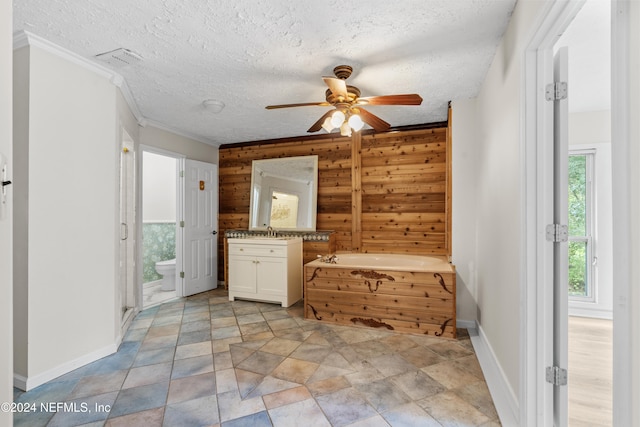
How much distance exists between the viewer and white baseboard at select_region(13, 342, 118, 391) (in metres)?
2.05

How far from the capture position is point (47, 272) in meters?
2.15

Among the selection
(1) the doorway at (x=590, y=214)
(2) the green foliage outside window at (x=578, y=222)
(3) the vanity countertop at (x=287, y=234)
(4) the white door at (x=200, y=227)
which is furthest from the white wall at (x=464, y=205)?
(4) the white door at (x=200, y=227)

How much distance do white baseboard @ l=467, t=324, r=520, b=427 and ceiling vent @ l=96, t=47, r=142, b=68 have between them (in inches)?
135

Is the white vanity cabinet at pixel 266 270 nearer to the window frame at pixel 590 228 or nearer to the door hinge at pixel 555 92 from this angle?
the door hinge at pixel 555 92

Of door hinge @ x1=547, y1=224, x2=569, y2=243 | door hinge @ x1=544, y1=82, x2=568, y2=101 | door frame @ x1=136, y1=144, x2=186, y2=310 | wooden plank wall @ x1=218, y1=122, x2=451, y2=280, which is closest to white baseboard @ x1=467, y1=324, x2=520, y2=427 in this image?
door hinge @ x1=547, y1=224, x2=569, y2=243

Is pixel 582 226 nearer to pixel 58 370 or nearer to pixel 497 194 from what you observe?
pixel 497 194

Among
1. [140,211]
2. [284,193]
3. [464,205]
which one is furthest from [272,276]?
[464,205]

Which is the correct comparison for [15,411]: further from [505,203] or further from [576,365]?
[576,365]

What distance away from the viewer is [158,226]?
5.21 metres

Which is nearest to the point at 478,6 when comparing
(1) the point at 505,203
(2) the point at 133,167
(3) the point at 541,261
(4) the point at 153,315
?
(1) the point at 505,203

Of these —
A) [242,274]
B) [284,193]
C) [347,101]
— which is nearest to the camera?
[347,101]

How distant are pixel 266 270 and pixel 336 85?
2613 millimetres

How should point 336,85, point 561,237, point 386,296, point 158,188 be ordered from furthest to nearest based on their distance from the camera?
point 158,188 → point 386,296 → point 336,85 → point 561,237

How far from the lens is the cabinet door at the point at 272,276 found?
13.0ft
